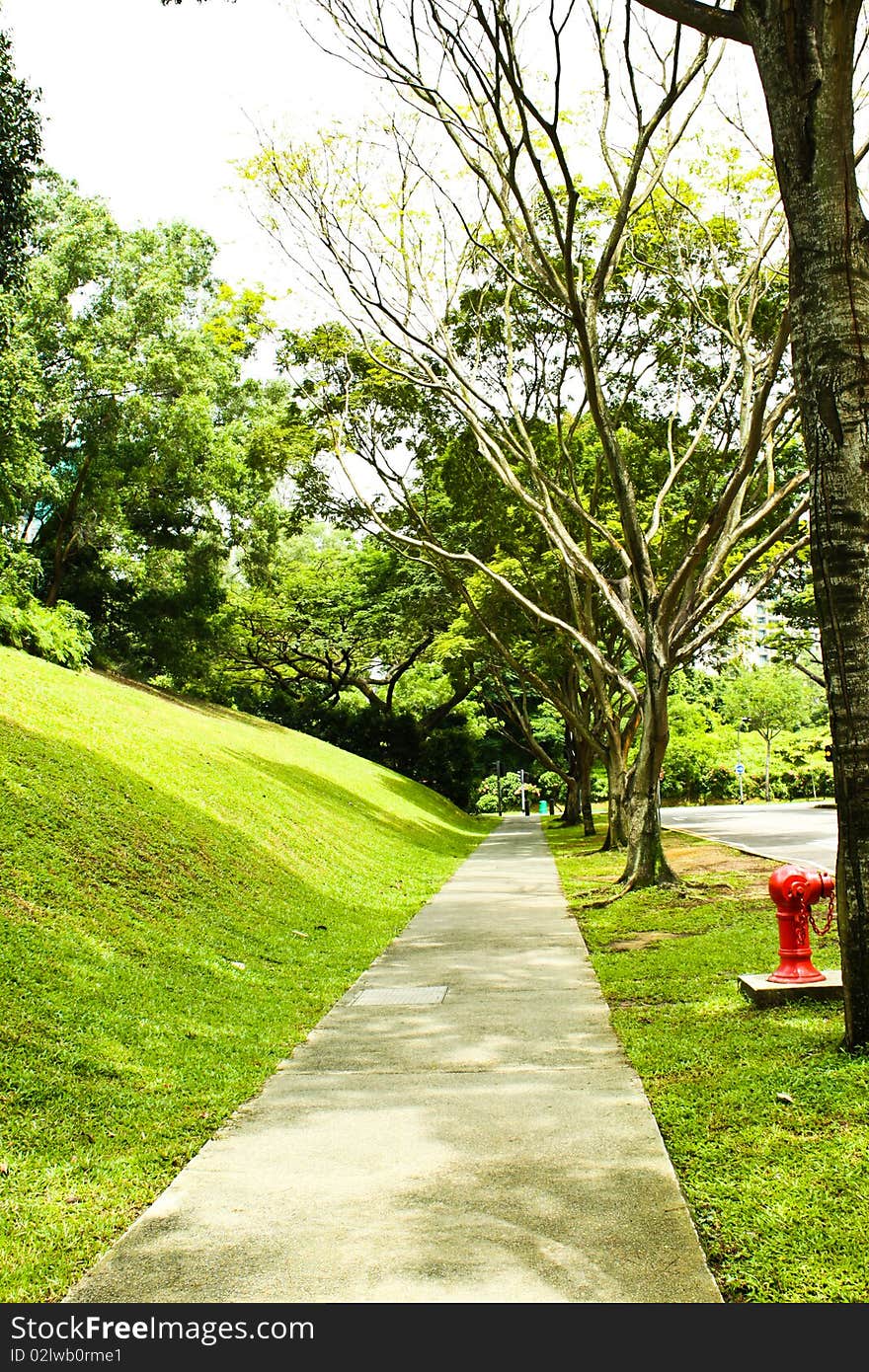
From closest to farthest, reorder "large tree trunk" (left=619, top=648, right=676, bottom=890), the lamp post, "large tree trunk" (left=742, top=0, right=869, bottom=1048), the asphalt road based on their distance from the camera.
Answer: "large tree trunk" (left=742, top=0, right=869, bottom=1048), "large tree trunk" (left=619, top=648, right=676, bottom=890), the asphalt road, the lamp post

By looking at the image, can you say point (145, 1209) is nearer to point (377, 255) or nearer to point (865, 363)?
point (865, 363)

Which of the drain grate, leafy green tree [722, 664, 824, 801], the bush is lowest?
the drain grate

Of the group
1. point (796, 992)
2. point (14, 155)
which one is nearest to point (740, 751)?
point (14, 155)

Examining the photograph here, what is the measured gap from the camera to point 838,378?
4.87 m

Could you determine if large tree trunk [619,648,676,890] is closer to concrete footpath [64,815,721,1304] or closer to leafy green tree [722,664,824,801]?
concrete footpath [64,815,721,1304]

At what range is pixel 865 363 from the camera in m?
4.83

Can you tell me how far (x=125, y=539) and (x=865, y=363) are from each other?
2046 centimetres

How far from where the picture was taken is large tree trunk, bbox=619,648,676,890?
523 inches

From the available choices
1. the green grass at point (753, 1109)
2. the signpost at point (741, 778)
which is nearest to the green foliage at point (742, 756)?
the signpost at point (741, 778)

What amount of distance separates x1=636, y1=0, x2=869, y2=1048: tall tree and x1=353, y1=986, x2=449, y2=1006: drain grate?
10.5ft

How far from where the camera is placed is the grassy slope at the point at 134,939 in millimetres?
4094

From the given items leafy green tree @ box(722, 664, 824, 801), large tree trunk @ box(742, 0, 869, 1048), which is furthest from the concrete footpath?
leafy green tree @ box(722, 664, 824, 801)

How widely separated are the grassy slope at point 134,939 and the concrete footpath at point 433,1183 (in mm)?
257

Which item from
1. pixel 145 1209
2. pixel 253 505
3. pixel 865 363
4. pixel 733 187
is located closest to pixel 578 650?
pixel 253 505
